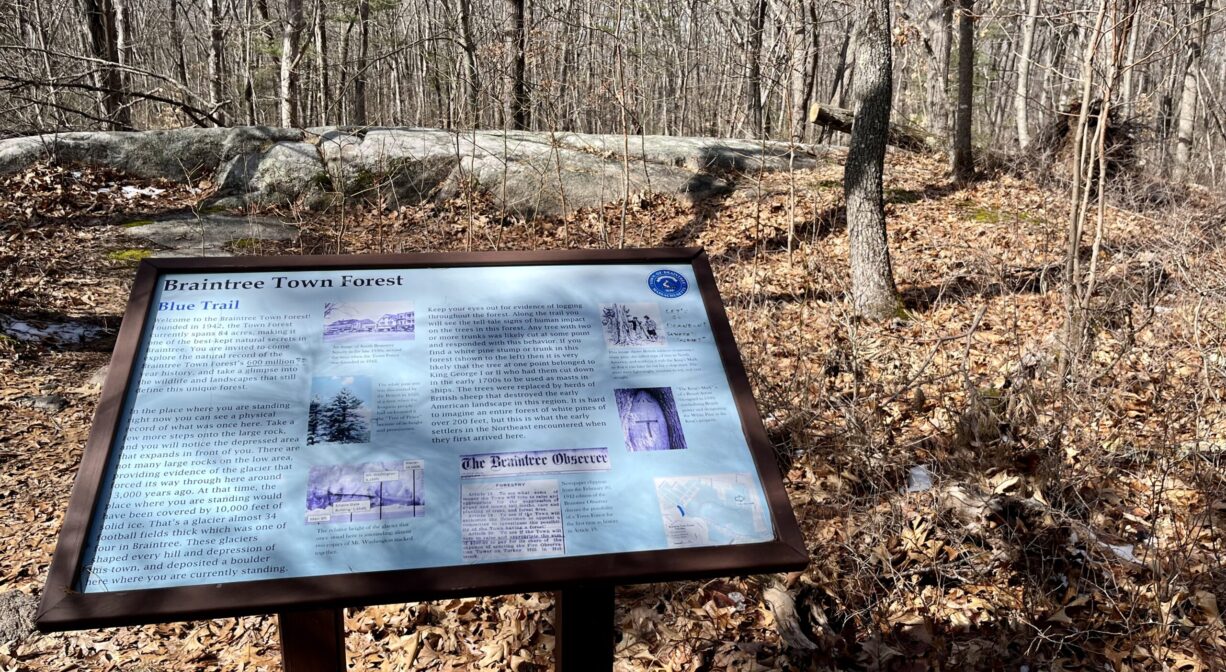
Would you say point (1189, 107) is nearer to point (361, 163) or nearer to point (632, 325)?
point (361, 163)

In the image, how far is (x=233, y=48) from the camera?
25922 millimetres

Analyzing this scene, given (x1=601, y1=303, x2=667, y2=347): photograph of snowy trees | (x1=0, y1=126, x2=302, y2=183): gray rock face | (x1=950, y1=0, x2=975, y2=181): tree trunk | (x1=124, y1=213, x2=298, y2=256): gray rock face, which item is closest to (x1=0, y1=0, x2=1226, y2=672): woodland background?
(x1=124, y1=213, x2=298, y2=256): gray rock face

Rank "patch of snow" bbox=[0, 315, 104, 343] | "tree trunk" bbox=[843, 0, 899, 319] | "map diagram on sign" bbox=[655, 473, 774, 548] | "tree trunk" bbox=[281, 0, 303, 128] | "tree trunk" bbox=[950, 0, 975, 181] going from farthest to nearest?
"tree trunk" bbox=[281, 0, 303, 128] → "tree trunk" bbox=[950, 0, 975, 181] → "tree trunk" bbox=[843, 0, 899, 319] → "patch of snow" bbox=[0, 315, 104, 343] → "map diagram on sign" bbox=[655, 473, 774, 548]

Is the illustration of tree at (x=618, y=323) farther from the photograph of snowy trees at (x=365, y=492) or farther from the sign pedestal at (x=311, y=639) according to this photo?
the sign pedestal at (x=311, y=639)

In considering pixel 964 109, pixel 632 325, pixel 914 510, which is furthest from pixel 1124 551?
pixel 964 109

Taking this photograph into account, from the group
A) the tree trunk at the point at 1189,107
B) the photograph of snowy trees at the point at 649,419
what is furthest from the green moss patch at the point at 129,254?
the tree trunk at the point at 1189,107

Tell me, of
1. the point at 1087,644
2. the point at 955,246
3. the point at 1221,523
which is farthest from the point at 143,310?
the point at 955,246

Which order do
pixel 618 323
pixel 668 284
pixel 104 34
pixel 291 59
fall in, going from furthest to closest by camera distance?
pixel 104 34 → pixel 291 59 → pixel 668 284 → pixel 618 323

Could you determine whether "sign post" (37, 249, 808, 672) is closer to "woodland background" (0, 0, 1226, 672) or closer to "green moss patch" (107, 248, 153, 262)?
"woodland background" (0, 0, 1226, 672)

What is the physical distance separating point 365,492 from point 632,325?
884 mm

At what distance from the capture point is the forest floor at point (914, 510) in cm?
313

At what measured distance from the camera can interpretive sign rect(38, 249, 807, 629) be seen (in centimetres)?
180

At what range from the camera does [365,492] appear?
1.92 m

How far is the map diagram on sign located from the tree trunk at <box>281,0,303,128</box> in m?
10.8
